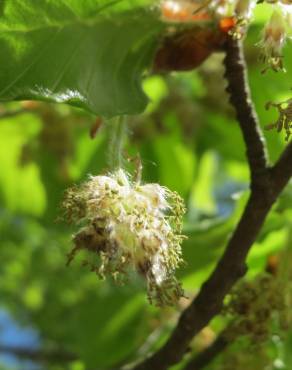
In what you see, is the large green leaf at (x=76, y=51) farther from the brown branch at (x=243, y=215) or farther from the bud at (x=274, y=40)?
the bud at (x=274, y=40)

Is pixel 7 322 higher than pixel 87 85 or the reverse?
the reverse

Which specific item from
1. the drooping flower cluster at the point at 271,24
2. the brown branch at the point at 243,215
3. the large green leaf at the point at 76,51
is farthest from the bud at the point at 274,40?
the large green leaf at the point at 76,51

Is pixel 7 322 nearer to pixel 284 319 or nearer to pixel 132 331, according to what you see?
pixel 132 331

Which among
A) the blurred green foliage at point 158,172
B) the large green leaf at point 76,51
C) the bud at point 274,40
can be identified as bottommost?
the blurred green foliage at point 158,172

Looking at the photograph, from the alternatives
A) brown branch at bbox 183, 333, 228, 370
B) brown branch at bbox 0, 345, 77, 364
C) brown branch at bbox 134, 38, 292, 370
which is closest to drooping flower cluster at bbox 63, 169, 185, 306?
brown branch at bbox 134, 38, 292, 370

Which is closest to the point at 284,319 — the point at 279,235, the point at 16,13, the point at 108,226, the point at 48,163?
the point at 279,235

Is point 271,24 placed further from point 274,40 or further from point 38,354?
point 38,354
